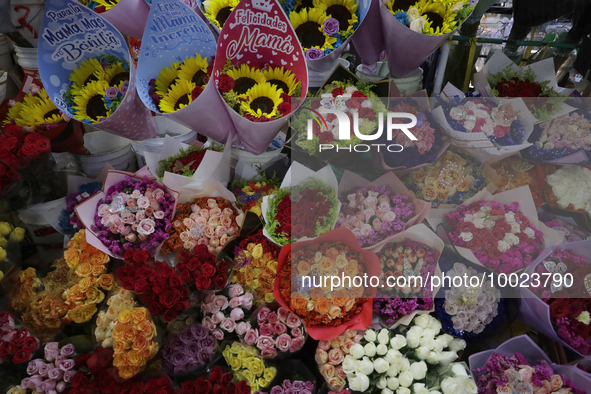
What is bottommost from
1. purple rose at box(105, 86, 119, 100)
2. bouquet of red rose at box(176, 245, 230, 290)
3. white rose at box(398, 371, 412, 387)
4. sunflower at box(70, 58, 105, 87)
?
white rose at box(398, 371, 412, 387)

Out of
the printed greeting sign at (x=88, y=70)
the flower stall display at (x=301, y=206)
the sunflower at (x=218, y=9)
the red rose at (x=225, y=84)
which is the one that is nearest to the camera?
the flower stall display at (x=301, y=206)

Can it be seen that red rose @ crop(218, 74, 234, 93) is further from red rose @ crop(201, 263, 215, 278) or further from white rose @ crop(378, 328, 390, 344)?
white rose @ crop(378, 328, 390, 344)

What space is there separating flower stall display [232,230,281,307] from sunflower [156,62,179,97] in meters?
0.86

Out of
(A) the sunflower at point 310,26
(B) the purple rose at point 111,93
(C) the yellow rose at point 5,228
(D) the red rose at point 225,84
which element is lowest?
(C) the yellow rose at point 5,228

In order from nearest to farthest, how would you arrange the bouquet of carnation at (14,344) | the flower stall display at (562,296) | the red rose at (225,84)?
the bouquet of carnation at (14,344) < the flower stall display at (562,296) < the red rose at (225,84)

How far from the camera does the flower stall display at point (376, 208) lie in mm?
1408

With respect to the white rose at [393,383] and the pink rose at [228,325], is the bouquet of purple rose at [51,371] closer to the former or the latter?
the pink rose at [228,325]

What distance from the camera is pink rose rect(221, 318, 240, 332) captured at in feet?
4.21

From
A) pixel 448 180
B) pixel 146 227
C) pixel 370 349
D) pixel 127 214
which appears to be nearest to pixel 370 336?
pixel 370 349

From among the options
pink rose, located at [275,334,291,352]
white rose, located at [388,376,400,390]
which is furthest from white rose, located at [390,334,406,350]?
pink rose, located at [275,334,291,352]

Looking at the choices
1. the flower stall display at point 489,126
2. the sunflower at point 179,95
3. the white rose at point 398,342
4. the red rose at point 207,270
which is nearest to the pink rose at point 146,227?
the red rose at point 207,270

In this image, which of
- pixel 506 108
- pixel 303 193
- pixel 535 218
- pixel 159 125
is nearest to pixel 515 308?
pixel 535 218

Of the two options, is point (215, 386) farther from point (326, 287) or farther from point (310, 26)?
point (310, 26)

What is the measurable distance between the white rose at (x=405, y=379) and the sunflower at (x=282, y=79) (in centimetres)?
125
